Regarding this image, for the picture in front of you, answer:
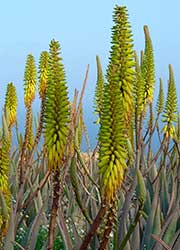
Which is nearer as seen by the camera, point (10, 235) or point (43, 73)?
point (10, 235)

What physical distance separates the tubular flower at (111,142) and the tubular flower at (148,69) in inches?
75.7

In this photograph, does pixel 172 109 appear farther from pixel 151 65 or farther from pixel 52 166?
pixel 52 166

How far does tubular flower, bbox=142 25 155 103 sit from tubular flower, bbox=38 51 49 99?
67 centimetres

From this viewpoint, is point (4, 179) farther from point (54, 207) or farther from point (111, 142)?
point (111, 142)

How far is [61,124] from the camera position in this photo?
6.64 feet

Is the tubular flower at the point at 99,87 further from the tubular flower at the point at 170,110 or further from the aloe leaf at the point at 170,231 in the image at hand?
the aloe leaf at the point at 170,231

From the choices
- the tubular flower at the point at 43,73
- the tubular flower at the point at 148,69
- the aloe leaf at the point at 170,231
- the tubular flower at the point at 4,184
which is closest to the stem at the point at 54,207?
the tubular flower at the point at 4,184

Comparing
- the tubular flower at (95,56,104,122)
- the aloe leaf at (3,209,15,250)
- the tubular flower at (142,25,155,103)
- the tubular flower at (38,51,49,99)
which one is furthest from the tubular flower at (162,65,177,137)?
the aloe leaf at (3,209,15,250)

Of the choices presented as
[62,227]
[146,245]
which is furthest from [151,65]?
[62,227]

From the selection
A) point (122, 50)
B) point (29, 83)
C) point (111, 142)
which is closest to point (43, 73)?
point (29, 83)

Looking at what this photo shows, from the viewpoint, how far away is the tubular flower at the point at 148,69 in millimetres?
4027

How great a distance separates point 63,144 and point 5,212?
1.44 feet

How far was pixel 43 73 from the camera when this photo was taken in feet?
14.1

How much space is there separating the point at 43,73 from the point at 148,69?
28.6 inches
